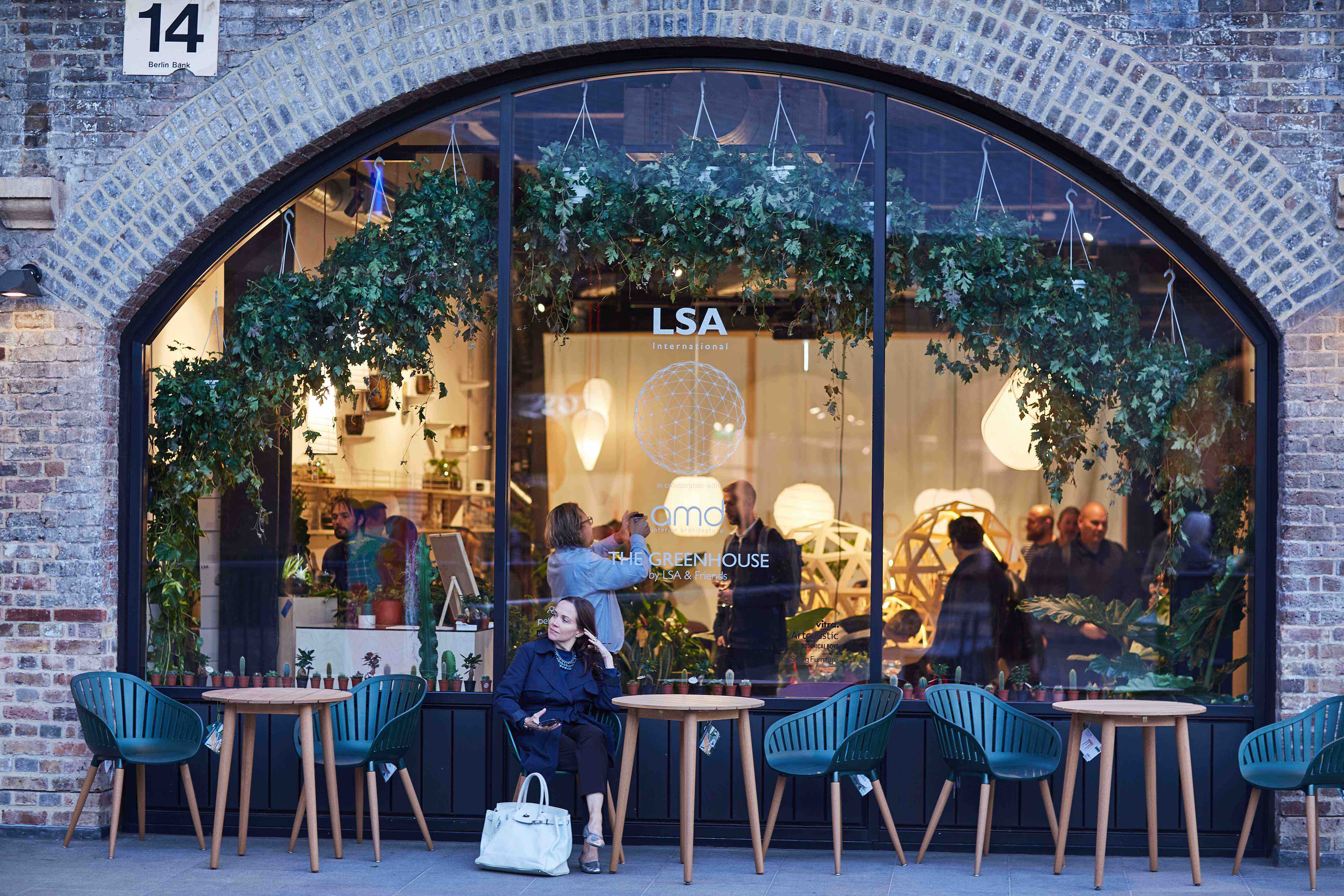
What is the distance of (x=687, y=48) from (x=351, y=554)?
319 centimetres

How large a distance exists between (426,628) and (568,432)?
4.19 ft

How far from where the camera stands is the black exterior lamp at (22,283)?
20.9 ft

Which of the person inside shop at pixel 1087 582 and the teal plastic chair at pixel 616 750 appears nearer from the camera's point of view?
the teal plastic chair at pixel 616 750

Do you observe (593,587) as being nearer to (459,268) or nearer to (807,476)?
(807,476)

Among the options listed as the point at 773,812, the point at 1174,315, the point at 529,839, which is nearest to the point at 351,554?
the point at 529,839

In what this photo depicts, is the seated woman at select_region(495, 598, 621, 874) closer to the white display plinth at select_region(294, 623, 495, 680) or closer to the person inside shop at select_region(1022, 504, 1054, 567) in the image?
the white display plinth at select_region(294, 623, 495, 680)

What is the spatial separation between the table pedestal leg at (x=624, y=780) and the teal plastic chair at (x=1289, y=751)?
2.79m

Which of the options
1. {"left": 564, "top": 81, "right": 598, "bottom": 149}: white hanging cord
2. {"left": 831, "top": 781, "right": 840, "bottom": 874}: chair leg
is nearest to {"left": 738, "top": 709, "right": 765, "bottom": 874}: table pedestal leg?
{"left": 831, "top": 781, "right": 840, "bottom": 874}: chair leg

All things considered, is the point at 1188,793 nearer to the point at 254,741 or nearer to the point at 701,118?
the point at 701,118

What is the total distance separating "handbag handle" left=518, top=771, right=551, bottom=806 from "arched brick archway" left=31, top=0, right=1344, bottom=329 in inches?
126

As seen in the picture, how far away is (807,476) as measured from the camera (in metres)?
6.79

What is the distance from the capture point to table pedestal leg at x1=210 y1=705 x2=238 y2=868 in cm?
594

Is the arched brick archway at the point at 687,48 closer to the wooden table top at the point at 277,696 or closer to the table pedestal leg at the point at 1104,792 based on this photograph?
the wooden table top at the point at 277,696

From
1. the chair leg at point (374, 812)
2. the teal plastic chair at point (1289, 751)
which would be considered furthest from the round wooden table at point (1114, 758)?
the chair leg at point (374, 812)
